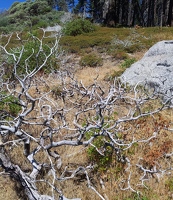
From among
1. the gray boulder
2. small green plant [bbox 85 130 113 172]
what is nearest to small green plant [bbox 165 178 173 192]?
small green plant [bbox 85 130 113 172]

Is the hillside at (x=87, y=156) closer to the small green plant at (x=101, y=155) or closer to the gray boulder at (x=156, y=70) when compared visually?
the small green plant at (x=101, y=155)

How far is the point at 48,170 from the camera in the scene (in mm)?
3549

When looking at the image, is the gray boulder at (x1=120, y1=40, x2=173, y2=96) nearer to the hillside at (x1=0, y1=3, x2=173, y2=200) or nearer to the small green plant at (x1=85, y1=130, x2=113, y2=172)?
the hillside at (x1=0, y1=3, x2=173, y2=200)

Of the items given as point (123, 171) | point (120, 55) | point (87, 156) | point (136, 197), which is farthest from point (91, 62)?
point (136, 197)

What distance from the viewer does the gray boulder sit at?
20.1ft

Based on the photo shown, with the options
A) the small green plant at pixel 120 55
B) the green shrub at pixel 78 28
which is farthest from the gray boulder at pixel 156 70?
the green shrub at pixel 78 28

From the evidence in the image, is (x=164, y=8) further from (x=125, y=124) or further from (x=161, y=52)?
(x=125, y=124)

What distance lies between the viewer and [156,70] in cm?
673

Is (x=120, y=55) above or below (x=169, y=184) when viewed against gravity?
above

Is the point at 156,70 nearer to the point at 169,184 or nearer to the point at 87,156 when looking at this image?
the point at 87,156

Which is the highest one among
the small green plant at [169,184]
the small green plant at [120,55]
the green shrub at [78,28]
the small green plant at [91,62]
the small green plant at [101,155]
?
the green shrub at [78,28]

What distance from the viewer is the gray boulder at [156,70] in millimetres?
6137

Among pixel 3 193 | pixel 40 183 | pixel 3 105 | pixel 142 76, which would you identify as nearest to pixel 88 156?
pixel 40 183

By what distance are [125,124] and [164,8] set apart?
29551mm
